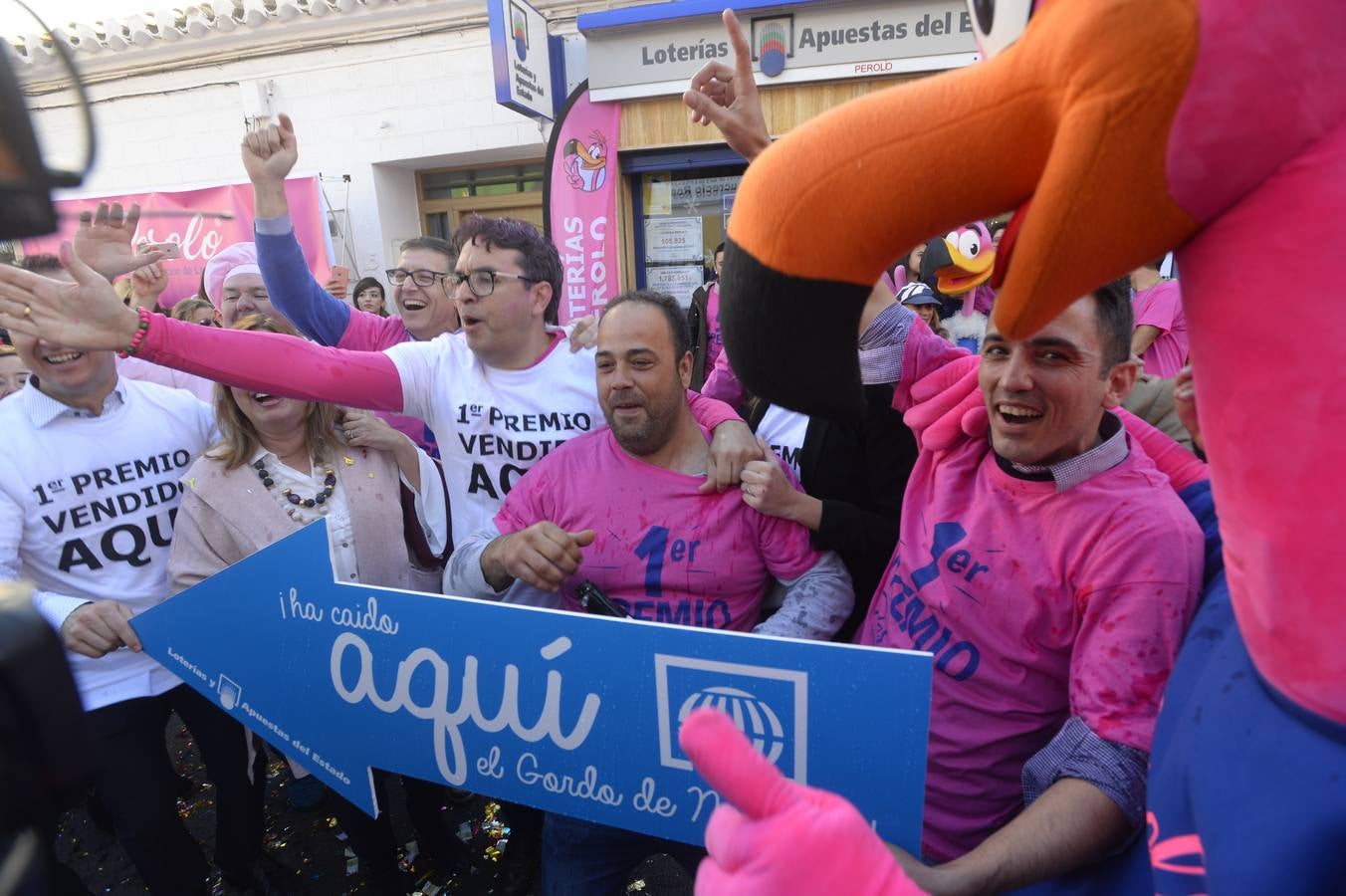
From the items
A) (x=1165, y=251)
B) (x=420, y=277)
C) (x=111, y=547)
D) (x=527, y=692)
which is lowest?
(x=527, y=692)

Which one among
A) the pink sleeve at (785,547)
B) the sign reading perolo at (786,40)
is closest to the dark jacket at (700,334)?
the sign reading perolo at (786,40)


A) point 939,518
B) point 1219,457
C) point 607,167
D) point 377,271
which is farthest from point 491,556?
point 377,271

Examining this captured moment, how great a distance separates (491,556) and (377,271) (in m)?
6.70

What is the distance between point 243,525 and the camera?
6.75 feet

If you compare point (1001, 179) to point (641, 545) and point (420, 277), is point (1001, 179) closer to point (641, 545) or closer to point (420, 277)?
point (641, 545)

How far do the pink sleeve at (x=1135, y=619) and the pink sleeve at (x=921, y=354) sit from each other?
630 mm

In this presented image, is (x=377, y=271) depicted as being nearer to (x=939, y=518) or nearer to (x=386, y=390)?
(x=386, y=390)

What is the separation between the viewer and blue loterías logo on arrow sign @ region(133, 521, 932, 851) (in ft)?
3.90

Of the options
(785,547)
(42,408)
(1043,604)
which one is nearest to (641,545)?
(785,547)

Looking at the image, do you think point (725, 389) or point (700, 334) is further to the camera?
point (700, 334)

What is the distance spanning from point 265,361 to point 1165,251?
6.46 feet

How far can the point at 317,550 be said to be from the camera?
1519 millimetres

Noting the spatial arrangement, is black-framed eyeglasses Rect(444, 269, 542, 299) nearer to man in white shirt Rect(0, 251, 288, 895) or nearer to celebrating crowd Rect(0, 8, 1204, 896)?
celebrating crowd Rect(0, 8, 1204, 896)

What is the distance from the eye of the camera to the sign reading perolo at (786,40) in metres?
5.57
